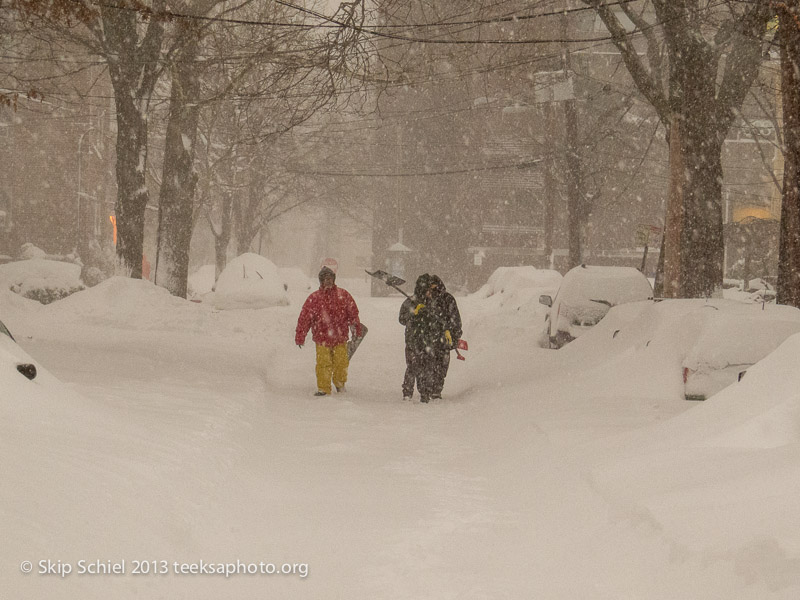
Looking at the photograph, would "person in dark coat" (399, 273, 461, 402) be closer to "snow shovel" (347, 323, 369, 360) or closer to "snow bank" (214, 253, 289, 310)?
"snow shovel" (347, 323, 369, 360)

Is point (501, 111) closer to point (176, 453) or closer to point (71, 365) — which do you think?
point (71, 365)

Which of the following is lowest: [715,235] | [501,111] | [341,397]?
[341,397]

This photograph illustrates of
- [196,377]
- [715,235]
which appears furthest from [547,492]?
[715,235]

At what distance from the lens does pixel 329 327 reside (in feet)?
40.5

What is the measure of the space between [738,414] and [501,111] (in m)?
45.5

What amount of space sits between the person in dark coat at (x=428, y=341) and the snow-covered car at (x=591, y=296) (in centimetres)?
469

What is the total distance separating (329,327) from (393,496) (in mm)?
5863

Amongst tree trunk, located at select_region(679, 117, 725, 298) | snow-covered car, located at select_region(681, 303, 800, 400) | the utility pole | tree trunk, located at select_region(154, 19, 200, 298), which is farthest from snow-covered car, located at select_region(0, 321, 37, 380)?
the utility pole

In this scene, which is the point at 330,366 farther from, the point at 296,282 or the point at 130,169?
the point at 296,282

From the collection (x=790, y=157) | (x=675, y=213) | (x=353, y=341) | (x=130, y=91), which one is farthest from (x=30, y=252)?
(x=790, y=157)

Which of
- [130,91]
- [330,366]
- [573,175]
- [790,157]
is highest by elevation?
[130,91]

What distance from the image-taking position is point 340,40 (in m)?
12.7

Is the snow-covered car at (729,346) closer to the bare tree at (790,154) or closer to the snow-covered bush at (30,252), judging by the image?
the bare tree at (790,154)

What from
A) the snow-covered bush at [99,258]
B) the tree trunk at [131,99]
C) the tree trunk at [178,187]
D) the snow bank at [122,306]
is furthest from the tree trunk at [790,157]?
the snow-covered bush at [99,258]
